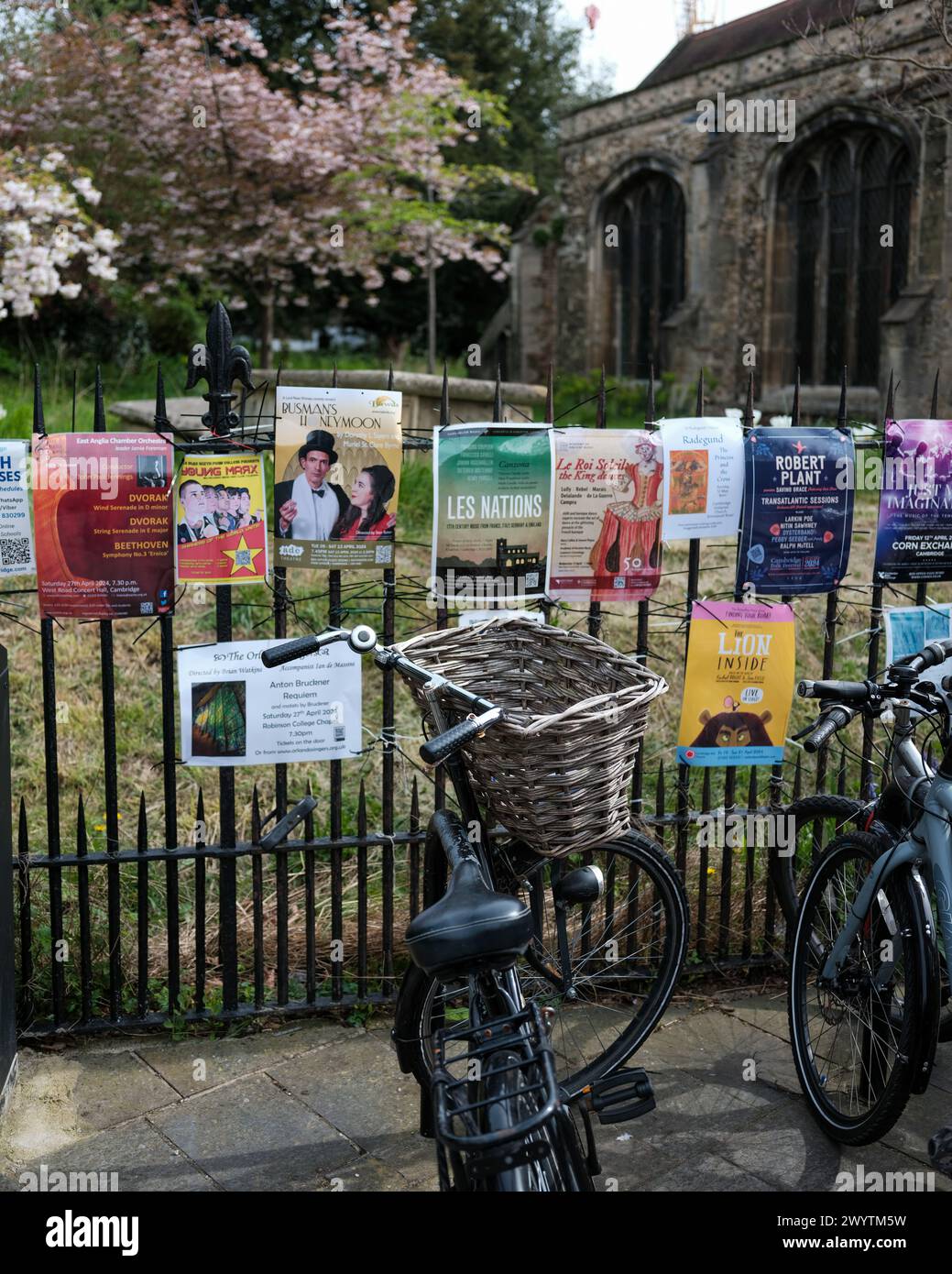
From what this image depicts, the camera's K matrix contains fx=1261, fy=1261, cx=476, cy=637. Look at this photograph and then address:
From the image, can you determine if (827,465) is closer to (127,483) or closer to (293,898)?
(127,483)

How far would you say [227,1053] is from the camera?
12.0 ft

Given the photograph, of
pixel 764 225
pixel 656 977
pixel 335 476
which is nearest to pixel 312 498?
pixel 335 476

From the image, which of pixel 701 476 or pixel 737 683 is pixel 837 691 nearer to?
pixel 737 683

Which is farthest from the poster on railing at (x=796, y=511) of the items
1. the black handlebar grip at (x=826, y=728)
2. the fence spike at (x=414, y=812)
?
the fence spike at (x=414, y=812)

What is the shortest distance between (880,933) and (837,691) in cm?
67

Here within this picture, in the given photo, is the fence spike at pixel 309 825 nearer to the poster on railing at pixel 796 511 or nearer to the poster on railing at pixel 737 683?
the poster on railing at pixel 737 683

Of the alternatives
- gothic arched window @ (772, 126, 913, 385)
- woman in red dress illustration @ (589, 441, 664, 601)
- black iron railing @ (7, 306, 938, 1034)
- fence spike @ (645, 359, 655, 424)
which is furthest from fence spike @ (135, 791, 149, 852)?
gothic arched window @ (772, 126, 913, 385)

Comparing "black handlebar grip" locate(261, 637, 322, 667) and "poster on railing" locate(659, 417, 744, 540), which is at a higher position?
"poster on railing" locate(659, 417, 744, 540)

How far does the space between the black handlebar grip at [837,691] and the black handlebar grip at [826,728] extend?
0.12 feet

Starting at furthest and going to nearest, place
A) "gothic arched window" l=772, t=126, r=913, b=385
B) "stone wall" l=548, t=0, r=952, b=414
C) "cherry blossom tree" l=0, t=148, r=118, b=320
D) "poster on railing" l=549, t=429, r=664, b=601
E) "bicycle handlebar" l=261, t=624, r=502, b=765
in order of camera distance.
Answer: "gothic arched window" l=772, t=126, r=913, b=385
"stone wall" l=548, t=0, r=952, b=414
"cherry blossom tree" l=0, t=148, r=118, b=320
"poster on railing" l=549, t=429, r=664, b=601
"bicycle handlebar" l=261, t=624, r=502, b=765

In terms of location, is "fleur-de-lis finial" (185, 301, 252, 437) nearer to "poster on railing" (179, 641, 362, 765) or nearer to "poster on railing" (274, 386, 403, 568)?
"poster on railing" (274, 386, 403, 568)

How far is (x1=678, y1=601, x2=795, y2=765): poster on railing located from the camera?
12.3ft

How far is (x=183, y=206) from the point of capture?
15.9m

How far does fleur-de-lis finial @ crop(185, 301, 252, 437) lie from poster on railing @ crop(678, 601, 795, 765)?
1460mm
